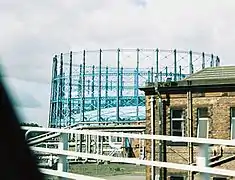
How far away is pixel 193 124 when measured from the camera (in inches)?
1411

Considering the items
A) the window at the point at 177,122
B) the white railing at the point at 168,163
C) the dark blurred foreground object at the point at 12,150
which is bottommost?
the window at the point at 177,122

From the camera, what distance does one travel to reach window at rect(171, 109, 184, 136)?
120ft

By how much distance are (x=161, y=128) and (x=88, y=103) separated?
46933 mm

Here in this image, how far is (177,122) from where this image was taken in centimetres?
3672

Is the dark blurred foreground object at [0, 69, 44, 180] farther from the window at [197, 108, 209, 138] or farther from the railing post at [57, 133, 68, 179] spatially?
the window at [197, 108, 209, 138]

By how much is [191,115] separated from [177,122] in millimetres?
1275

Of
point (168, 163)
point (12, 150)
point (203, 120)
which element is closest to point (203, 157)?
point (168, 163)

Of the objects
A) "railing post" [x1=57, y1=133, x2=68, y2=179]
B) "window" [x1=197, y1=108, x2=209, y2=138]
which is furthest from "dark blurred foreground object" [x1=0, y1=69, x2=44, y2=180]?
"window" [x1=197, y1=108, x2=209, y2=138]

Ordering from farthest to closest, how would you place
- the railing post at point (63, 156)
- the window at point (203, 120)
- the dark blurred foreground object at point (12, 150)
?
the window at point (203, 120)
the railing post at point (63, 156)
the dark blurred foreground object at point (12, 150)

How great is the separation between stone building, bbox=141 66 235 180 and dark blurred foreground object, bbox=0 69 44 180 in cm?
3110

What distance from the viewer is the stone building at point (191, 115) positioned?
34688mm

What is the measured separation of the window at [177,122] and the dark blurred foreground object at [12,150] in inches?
1299

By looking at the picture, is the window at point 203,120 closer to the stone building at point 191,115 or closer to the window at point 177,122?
the stone building at point 191,115

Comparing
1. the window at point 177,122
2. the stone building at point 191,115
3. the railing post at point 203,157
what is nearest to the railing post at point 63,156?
the railing post at point 203,157
